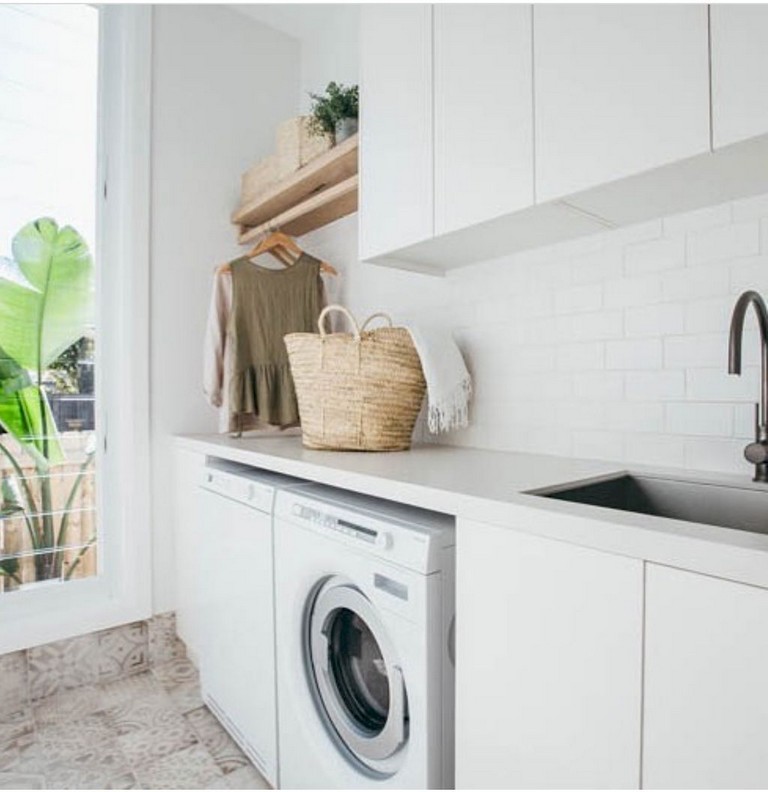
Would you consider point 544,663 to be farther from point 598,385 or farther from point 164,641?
point 164,641

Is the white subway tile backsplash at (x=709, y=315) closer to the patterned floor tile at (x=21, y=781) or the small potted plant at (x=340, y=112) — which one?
the small potted plant at (x=340, y=112)

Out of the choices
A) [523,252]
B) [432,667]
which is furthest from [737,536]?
[523,252]

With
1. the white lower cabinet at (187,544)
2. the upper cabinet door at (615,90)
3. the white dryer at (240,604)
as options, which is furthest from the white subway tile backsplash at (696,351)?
the white lower cabinet at (187,544)

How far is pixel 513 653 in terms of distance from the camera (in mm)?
854

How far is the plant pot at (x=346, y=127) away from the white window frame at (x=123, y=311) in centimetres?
84

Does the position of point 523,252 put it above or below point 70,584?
above

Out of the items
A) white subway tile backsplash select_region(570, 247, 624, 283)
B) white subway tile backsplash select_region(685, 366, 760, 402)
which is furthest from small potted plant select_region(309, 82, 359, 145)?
white subway tile backsplash select_region(685, 366, 760, 402)

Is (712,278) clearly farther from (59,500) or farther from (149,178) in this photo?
(59,500)

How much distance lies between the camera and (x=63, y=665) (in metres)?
1.92

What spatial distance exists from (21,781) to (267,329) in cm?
161

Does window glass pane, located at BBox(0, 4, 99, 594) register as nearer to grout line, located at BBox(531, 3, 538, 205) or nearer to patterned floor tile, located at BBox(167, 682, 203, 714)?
patterned floor tile, located at BBox(167, 682, 203, 714)

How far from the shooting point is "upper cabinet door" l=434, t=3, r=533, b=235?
3.87 feet

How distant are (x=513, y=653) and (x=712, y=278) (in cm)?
97

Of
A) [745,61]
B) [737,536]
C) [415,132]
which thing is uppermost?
[415,132]
